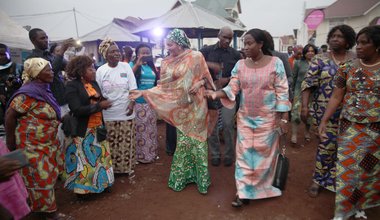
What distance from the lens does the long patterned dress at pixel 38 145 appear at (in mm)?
2795

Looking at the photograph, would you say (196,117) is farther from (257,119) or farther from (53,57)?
(53,57)

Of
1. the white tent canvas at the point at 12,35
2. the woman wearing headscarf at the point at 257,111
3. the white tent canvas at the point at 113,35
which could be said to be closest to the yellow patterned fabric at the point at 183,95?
the woman wearing headscarf at the point at 257,111

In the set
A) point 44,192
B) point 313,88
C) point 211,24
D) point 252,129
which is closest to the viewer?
point 44,192

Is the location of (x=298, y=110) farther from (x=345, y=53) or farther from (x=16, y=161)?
(x=16, y=161)

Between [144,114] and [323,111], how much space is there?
2.88 m

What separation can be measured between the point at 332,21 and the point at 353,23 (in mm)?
1537

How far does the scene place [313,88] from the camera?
3.48 metres

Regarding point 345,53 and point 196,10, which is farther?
point 196,10

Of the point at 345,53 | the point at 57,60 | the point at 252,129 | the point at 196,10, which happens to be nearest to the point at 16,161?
the point at 252,129

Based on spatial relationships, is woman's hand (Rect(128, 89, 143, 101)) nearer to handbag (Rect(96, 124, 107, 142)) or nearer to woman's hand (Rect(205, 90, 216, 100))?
handbag (Rect(96, 124, 107, 142))

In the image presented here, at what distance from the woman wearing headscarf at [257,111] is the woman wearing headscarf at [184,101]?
34 cm

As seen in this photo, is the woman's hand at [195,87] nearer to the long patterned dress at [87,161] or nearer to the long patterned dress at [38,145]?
the long patterned dress at [87,161]

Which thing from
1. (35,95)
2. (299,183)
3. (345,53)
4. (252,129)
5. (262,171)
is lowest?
(299,183)

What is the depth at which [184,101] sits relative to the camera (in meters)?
3.60
